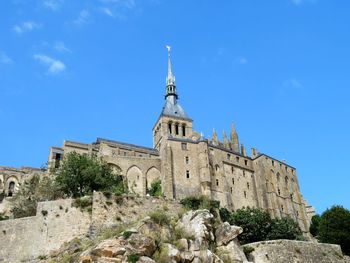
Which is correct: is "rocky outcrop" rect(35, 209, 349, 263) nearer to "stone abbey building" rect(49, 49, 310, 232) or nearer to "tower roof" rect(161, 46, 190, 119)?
"stone abbey building" rect(49, 49, 310, 232)

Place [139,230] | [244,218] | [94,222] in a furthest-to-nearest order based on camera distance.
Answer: [244,218] → [94,222] → [139,230]

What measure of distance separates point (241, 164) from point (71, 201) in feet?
149

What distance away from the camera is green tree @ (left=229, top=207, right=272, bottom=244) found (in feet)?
145

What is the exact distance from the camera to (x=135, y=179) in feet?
227

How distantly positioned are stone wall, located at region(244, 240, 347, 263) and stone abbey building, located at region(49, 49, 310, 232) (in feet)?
108

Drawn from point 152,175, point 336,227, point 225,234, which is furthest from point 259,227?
point 152,175

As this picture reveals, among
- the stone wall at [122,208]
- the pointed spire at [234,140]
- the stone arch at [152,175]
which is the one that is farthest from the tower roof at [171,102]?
the stone wall at [122,208]

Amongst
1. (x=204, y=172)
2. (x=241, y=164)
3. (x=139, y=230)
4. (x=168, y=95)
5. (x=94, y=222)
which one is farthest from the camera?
(x=168, y=95)

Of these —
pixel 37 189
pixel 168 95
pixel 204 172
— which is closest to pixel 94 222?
pixel 37 189

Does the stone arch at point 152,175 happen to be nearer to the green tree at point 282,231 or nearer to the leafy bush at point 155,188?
the leafy bush at point 155,188

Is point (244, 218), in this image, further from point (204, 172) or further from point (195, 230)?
point (204, 172)

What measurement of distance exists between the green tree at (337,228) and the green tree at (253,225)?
5.14 meters

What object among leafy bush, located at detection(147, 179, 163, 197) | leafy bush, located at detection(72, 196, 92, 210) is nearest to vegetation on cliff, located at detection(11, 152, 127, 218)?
leafy bush, located at detection(72, 196, 92, 210)

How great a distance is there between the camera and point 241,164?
7775 cm
